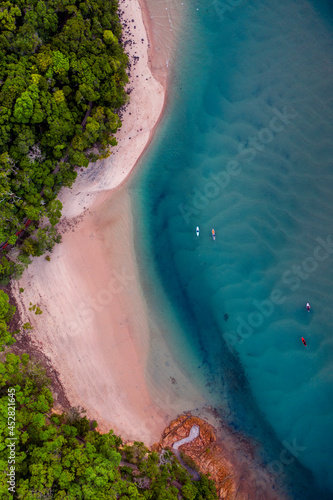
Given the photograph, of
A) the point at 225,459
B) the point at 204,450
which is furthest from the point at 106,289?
the point at 225,459

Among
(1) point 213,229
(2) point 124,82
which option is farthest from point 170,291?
(2) point 124,82

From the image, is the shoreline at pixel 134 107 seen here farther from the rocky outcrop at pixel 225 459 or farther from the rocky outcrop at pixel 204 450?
the rocky outcrop at pixel 225 459

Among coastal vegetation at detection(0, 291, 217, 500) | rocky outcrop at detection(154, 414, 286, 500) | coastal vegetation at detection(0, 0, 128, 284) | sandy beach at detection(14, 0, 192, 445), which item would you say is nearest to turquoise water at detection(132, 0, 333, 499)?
rocky outcrop at detection(154, 414, 286, 500)

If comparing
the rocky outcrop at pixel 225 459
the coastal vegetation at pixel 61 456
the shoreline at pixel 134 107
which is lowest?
the rocky outcrop at pixel 225 459

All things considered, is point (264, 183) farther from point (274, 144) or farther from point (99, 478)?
point (99, 478)

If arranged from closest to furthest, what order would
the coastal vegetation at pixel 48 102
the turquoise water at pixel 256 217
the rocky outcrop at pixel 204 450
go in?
1. the coastal vegetation at pixel 48 102
2. the rocky outcrop at pixel 204 450
3. the turquoise water at pixel 256 217

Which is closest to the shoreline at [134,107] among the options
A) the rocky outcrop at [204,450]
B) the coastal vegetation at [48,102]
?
the coastal vegetation at [48,102]
